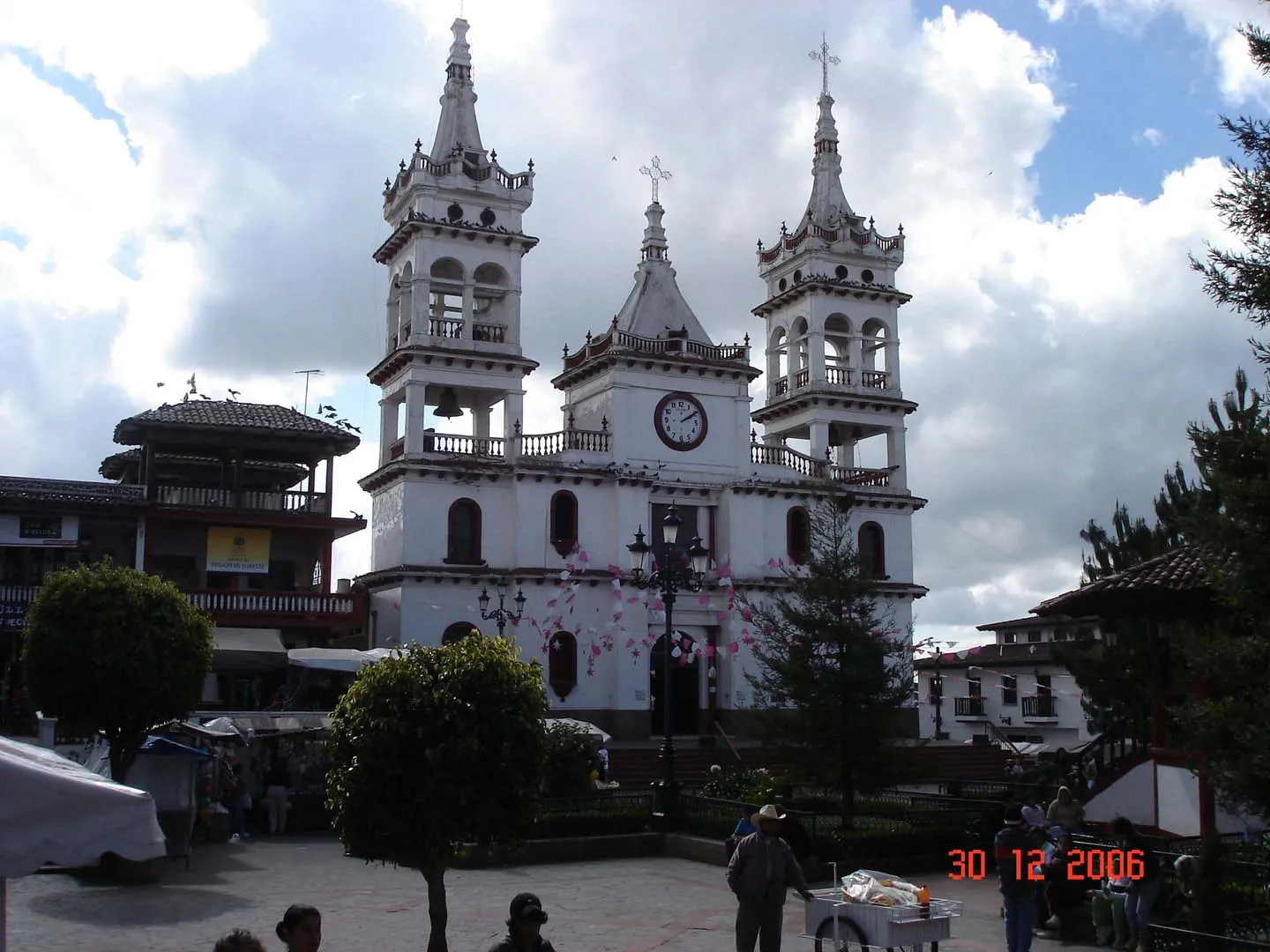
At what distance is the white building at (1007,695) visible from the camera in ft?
169

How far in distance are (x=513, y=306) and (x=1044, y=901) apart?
30.4 m

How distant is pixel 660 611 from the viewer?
42.9 m

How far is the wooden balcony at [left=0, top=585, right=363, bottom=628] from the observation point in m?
37.1

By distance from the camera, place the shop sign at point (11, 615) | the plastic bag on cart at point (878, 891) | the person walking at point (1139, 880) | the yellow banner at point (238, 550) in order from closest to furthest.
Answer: the plastic bag on cart at point (878, 891), the person walking at point (1139, 880), the shop sign at point (11, 615), the yellow banner at point (238, 550)

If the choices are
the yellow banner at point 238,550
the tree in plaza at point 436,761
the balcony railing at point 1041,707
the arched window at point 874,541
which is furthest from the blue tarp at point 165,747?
the balcony railing at point 1041,707

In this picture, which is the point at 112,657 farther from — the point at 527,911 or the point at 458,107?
the point at 458,107

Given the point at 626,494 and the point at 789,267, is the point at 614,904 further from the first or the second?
the point at 789,267

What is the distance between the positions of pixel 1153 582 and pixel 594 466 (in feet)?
77.4

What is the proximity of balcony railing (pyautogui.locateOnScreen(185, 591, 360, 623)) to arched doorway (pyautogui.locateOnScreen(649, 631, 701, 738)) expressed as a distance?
10254 mm

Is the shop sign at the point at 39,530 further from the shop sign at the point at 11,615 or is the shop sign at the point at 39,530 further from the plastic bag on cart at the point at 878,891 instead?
the plastic bag on cart at the point at 878,891

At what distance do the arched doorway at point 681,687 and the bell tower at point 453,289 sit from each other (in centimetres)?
846

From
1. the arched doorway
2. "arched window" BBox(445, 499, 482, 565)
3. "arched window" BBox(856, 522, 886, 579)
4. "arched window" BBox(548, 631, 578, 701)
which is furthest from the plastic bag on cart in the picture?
"arched window" BBox(856, 522, 886, 579)

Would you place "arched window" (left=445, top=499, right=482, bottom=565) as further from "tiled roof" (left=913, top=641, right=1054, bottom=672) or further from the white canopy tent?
the white canopy tent

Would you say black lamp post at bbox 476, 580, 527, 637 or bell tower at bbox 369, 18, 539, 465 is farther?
bell tower at bbox 369, 18, 539, 465
